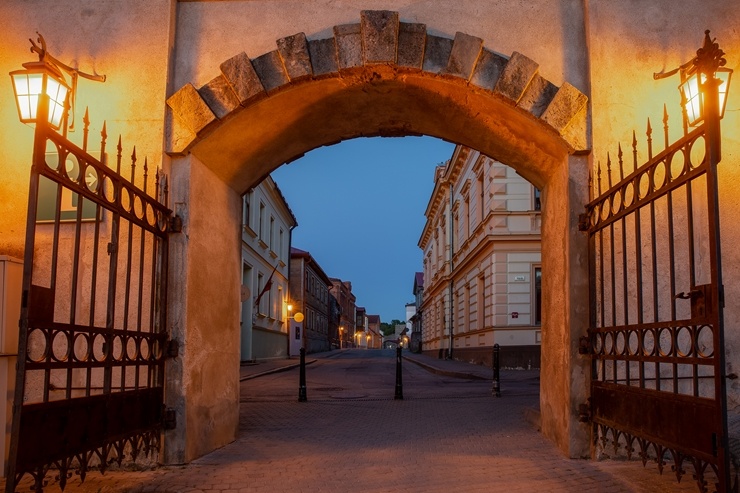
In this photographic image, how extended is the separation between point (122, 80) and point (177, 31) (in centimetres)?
72

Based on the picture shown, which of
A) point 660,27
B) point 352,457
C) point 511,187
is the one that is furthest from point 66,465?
point 511,187

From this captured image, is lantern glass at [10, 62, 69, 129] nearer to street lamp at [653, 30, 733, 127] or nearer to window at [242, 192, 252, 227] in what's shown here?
street lamp at [653, 30, 733, 127]

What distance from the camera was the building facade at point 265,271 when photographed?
82.7 feet

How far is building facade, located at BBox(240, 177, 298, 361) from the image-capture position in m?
25.2

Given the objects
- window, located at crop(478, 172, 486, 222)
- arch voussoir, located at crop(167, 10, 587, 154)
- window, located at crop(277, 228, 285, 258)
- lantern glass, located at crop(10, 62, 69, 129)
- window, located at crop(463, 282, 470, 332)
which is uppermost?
window, located at crop(478, 172, 486, 222)

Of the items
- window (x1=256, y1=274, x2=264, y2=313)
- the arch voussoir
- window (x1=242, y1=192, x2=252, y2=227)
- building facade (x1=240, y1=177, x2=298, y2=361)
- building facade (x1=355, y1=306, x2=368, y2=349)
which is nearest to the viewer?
the arch voussoir

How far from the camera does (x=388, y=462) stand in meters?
6.00

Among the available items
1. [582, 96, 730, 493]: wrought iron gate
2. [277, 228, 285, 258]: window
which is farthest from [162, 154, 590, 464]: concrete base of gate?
[277, 228, 285, 258]: window

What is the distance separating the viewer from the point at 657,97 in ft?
20.2

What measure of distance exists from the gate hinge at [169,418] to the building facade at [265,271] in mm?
15339

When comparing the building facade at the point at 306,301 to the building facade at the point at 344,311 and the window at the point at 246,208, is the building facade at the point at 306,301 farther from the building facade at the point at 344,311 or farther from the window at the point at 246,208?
the building facade at the point at 344,311

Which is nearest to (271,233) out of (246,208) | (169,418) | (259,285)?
(259,285)

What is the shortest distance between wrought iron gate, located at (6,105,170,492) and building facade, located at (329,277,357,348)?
2798 inches

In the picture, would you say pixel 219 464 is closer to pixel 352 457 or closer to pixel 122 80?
pixel 352 457
